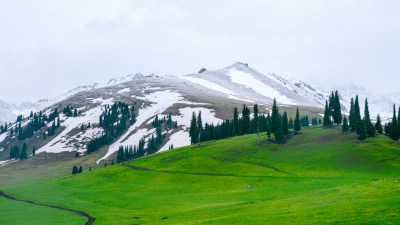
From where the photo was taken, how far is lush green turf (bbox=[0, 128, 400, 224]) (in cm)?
3700

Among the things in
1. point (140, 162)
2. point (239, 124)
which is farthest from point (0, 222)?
point (239, 124)

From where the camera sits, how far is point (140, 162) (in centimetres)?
13075

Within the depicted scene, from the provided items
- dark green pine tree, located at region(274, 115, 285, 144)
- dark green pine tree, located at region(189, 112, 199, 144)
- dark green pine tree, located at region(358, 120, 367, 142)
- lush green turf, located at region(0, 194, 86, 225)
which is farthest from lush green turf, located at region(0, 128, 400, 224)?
dark green pine tree, located at region(189, 112, 199, 144)

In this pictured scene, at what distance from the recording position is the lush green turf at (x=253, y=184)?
121ft

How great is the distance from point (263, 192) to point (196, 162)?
49.9 meters

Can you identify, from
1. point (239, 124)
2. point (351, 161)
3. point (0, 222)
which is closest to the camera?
point (0, 222)

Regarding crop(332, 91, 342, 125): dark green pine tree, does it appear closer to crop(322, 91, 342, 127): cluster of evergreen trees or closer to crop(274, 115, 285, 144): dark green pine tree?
crop(322, 91, 342, 127): cluster of evergreen trees

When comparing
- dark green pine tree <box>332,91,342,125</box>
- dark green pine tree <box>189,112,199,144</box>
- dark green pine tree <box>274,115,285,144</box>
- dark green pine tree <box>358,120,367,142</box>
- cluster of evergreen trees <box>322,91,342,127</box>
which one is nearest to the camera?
dark green pine tree <box>358,120,367,142</box>

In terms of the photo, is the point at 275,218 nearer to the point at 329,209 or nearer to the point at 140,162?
the point at 329,209

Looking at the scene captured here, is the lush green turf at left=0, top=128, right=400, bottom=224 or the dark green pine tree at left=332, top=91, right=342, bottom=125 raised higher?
the dark green pine tree at left=332, top=91, right=342, bottom=125

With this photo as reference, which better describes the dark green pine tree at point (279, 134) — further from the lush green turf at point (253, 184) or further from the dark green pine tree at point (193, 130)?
the dark green pine tree at point (193, 130)

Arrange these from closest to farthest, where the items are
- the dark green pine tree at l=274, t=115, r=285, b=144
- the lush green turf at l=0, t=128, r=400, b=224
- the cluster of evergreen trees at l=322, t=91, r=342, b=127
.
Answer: the lush green turf at l=0, t=128, r=400, b=224 < the dark green pine tree at l=274, t=115, r=285, b=144 < the cluster of evergreen trees at l=322, t=91, r=342, b=127

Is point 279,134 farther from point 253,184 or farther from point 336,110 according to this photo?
point 253,184

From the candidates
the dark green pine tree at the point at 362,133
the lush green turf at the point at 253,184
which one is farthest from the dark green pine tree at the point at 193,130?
the dark green pine tree at the point at 362,133
